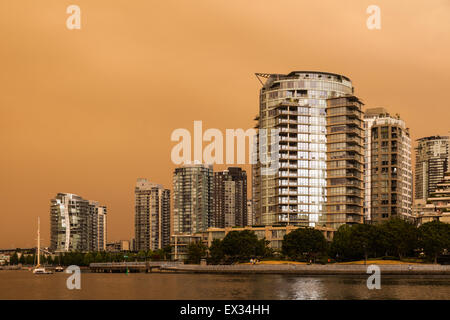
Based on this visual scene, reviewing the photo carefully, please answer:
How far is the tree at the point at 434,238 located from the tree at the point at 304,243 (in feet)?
104

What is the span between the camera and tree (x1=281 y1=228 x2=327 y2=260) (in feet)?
637

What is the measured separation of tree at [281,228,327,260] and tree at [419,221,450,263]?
3182cm

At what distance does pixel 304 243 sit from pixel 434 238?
40.2 m

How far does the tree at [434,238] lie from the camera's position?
16738 centimetres

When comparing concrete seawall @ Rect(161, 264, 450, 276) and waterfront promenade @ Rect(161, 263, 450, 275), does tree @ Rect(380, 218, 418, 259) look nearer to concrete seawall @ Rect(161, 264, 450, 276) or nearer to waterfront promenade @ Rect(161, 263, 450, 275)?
waterfront promenade @ Rect(161, 263, 450, 275)

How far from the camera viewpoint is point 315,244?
194 m
